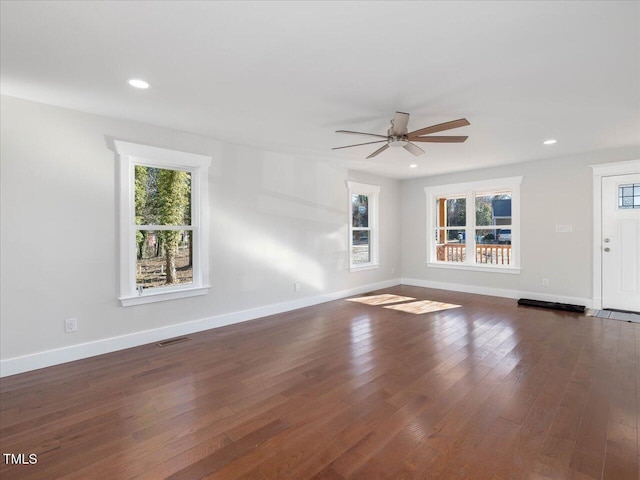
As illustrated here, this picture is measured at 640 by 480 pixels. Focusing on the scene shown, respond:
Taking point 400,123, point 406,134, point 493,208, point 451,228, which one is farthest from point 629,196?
point 400,123

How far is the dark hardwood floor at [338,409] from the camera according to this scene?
5.84ft

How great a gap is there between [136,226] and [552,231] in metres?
6.63

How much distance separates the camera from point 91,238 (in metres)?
3.38

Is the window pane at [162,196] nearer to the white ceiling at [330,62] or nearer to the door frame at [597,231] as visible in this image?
the white ceiling at [330,62]

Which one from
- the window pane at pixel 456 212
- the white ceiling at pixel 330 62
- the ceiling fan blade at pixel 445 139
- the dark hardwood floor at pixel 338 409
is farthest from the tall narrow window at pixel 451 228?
the ceiling fan blade at pixel 445 139

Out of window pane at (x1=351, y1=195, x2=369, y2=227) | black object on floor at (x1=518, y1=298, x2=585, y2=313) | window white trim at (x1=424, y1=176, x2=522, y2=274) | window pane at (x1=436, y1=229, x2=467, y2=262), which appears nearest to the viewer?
black object on floor at (x1=518, y1=298, x2=585, y2=313)

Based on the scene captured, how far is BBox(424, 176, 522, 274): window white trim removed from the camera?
5.95 metres

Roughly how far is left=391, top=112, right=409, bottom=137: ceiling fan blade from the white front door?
4058 millimetres

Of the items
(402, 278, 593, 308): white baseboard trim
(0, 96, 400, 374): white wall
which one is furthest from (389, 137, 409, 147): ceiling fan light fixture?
(402, 278, 593, 308): white baseboard trim

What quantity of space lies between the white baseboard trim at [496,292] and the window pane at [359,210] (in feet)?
6.43

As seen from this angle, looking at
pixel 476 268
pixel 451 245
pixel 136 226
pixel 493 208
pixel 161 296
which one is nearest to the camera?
pixel 136 226

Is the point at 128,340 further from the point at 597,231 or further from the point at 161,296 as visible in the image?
the point at 597,231

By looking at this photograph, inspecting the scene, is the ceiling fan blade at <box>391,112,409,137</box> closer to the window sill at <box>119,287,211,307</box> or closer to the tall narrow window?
the window sill at <box>119,287,211,307</box>

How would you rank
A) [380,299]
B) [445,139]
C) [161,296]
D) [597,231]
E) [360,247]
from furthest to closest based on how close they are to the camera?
[360,247], [380,299], [597,231], [161,296], [445,139]
